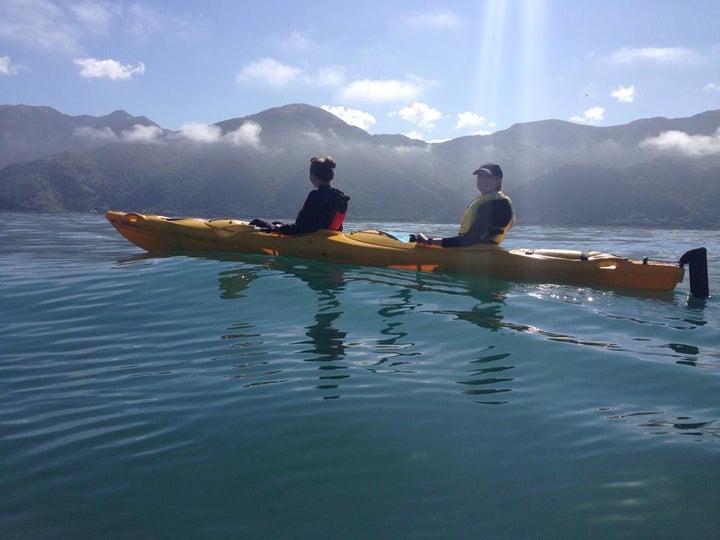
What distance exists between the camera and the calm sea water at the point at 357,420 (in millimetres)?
2506

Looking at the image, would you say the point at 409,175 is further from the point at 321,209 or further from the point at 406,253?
the point at 406,253

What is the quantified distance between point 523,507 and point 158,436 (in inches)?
80.4

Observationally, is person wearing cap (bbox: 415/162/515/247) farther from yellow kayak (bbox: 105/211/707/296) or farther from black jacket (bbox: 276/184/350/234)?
black jacket (bbox: 276/184/350/234)

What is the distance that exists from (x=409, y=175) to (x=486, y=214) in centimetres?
13273

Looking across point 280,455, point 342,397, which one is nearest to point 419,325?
point 342,397

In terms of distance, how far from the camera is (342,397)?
12.5ft

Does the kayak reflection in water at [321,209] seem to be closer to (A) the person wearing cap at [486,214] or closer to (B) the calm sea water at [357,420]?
(A) the person wearing cap at [486,214]

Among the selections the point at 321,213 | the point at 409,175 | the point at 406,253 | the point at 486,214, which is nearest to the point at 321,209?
the point at 321,213

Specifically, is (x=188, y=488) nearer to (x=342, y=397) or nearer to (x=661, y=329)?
(x=342, y=397)

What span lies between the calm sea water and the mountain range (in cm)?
8417

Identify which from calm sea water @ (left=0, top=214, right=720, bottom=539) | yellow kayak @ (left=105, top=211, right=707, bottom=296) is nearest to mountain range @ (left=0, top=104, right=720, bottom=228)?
yellow kayak @ (left=105, top=211, right=707, bottom=296)

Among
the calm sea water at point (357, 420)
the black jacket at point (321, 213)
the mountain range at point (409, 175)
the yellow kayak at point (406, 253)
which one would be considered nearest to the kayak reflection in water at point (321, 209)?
the black jacket at point (321, 213)

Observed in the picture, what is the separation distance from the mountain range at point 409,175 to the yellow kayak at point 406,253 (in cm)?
8027

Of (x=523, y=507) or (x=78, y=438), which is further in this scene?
(x=78, y=438)
